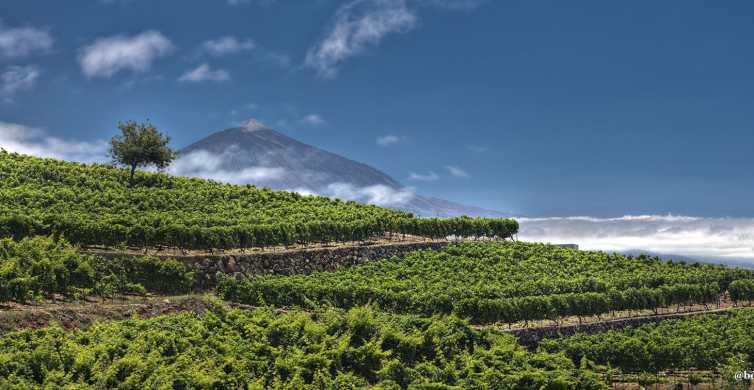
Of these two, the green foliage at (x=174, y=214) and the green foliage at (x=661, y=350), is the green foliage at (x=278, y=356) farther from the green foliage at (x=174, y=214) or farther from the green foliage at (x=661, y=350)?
the green foliage at (x=174, y=214)

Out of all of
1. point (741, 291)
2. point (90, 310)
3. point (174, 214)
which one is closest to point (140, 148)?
point (174, 214)

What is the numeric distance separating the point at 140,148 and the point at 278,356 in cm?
4534

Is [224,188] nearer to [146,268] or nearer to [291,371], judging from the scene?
[146,268]

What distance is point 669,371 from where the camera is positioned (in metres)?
49.0

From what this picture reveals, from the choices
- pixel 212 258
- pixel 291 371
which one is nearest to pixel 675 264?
pixel 212 258

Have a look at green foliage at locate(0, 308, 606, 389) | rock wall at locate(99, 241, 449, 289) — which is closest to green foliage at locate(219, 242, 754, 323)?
rock wall at locate(99, 241, 449, 289)

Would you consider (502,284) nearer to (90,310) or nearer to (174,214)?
(174,214)

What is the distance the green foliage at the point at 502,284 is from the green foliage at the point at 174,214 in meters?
4.85

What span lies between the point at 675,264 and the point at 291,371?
51.5 m

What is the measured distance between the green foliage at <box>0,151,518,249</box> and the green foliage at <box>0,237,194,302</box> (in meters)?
3.35

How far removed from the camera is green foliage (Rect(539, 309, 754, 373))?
4678 cm

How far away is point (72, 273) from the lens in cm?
4588

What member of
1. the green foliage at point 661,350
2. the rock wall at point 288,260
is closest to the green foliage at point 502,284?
the rock wall at point 288,260

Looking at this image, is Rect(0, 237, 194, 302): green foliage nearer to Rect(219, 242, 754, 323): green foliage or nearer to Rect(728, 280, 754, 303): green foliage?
Rect(219, 242, 754, 323): green foliage
